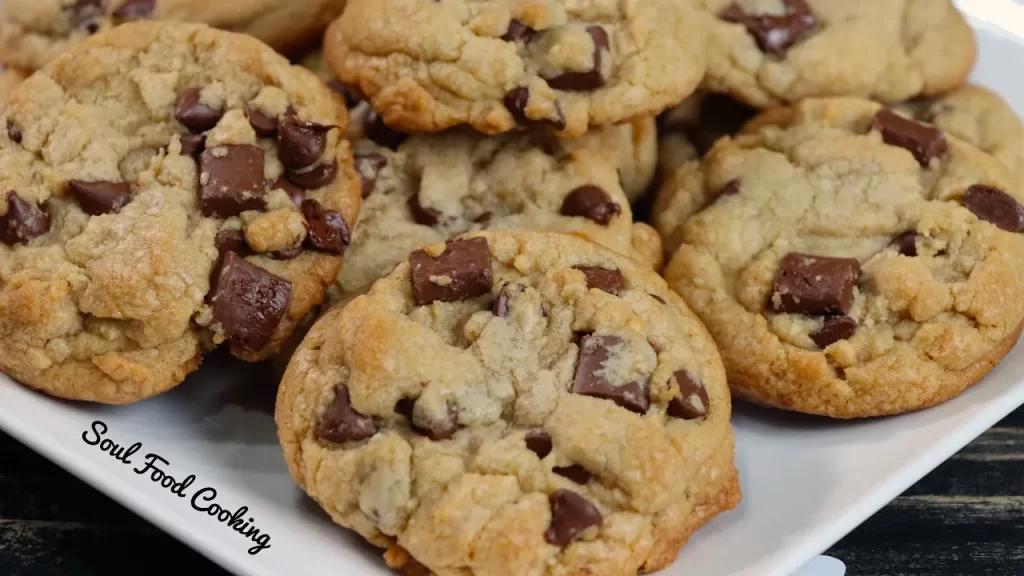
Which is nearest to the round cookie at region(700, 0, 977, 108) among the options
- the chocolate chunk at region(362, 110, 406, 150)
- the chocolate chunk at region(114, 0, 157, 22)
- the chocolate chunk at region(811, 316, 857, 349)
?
the chocolate chunk at region(811, 316, 857, 349)

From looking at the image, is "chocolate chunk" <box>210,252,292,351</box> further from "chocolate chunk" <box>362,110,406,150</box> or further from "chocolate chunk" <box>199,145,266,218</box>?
"chocolate chunk" <box>362,110,406,150</box>

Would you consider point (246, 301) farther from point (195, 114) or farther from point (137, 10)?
point (137, 10)

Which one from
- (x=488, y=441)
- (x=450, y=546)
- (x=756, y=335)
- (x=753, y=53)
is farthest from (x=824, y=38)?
(x=450, y=546)

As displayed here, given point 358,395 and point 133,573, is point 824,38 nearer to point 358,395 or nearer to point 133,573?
point 358,395

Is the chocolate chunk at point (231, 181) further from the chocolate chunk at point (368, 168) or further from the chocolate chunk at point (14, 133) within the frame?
the chocolate chunk at point (14, 133)

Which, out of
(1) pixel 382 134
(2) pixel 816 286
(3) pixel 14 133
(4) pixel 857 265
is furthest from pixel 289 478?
(4) pixel 857 265

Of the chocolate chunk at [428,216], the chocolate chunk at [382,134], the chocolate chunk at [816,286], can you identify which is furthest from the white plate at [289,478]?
the chocolate chunk at [382,134]

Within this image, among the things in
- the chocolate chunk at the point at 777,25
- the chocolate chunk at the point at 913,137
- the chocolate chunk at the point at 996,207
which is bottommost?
the chocolate chunk at the point at 996,207
